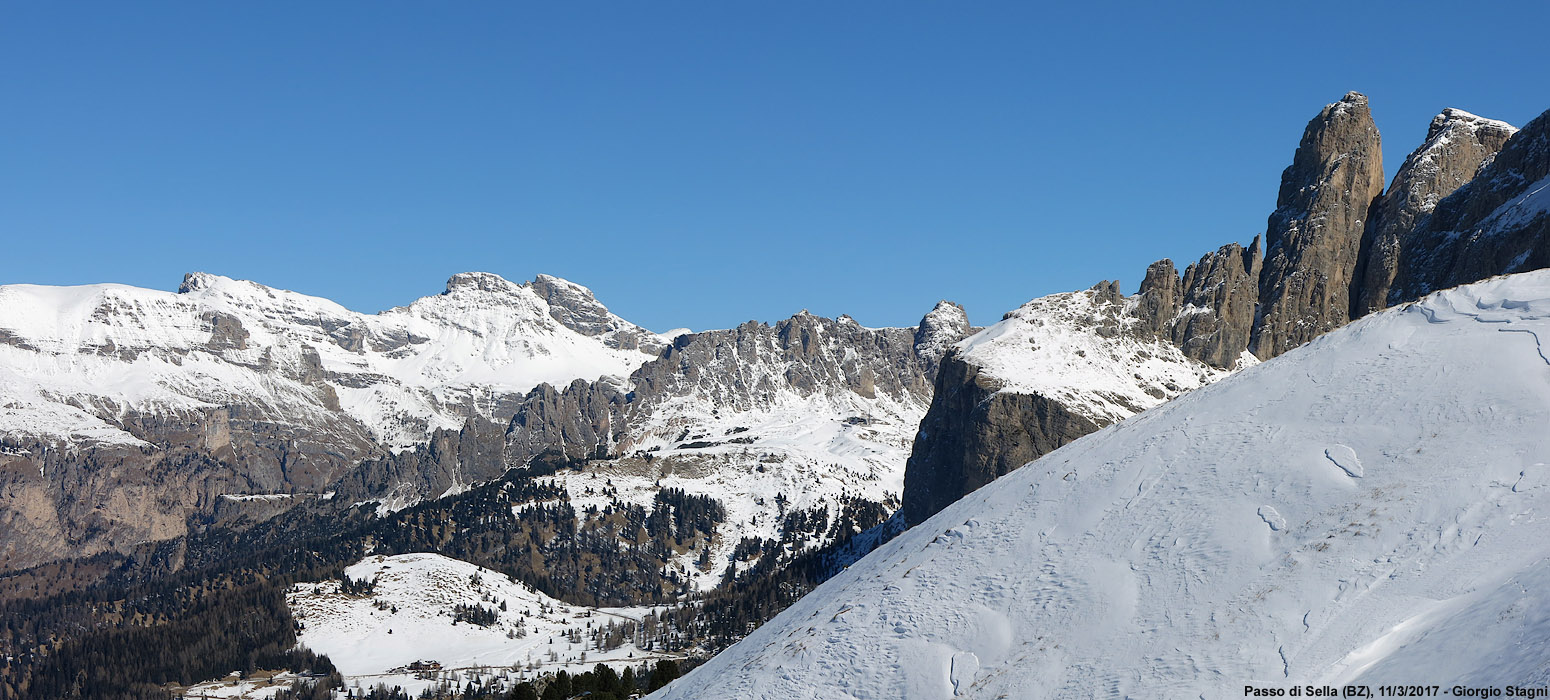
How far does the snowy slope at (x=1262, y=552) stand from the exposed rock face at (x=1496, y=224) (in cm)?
12727

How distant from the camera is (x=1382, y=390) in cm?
4572

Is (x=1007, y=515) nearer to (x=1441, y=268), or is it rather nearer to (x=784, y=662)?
(x=784, y=662)

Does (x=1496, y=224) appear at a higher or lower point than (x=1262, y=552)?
higher

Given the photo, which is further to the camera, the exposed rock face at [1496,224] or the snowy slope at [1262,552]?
the exposed rock face at [1496,224]

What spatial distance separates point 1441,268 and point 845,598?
175 metres

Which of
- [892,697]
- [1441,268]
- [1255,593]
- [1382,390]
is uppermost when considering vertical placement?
[1441,268]

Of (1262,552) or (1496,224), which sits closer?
(1262,552)

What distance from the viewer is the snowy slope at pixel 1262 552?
3425cm

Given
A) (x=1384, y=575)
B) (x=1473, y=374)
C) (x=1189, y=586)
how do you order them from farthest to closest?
(x=1473, y=374)
(x=1189, y=586)
(x=1384, y=575)

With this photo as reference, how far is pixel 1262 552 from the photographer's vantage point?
39719mm

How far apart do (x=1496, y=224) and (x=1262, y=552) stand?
16510cm

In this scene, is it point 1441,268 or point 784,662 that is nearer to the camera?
point 784,662

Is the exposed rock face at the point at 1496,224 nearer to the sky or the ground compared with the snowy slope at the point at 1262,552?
nearer to the sky

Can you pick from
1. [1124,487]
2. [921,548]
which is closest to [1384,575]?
[1124,487]
